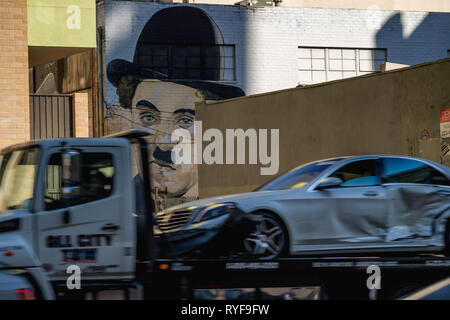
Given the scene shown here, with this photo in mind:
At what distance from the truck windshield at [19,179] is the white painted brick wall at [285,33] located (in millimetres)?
18582

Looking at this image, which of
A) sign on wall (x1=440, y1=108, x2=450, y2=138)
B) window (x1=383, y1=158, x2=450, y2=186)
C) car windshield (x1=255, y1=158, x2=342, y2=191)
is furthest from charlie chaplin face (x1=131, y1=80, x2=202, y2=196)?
window (x1=383, y1=158, x2=450, y2=186)

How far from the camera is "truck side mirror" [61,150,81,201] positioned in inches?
259

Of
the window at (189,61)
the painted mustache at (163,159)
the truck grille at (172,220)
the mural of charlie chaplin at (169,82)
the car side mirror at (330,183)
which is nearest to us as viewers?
the truck grille at (172,220)

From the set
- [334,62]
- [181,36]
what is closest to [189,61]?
[181,36]

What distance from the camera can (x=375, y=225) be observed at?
27.7 ft

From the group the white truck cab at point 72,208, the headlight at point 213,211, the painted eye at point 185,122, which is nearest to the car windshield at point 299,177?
the headlight at point 213,211

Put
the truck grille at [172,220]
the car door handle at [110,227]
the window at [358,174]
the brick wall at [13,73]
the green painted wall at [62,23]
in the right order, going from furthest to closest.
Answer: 1. the green painted wall at [62,23]
2. the brick wall at [13,73]
3. the window at [358,174]
4. the truck grille at [172,220]
5. the car door handle at [110,227]

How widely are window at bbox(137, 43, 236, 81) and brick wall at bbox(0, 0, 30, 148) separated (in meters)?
11.6

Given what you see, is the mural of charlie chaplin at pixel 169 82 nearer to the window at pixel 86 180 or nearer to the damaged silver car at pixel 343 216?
the damaged silver car at pixel 343 216

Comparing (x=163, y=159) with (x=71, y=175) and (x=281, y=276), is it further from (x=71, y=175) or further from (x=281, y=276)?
(x=71, y=175)

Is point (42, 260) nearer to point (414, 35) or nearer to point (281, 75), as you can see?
point (281, 75)

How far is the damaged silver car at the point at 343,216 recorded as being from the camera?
8273 mm

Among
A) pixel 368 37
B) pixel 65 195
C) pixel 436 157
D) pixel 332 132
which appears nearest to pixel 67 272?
pixel 65 195
